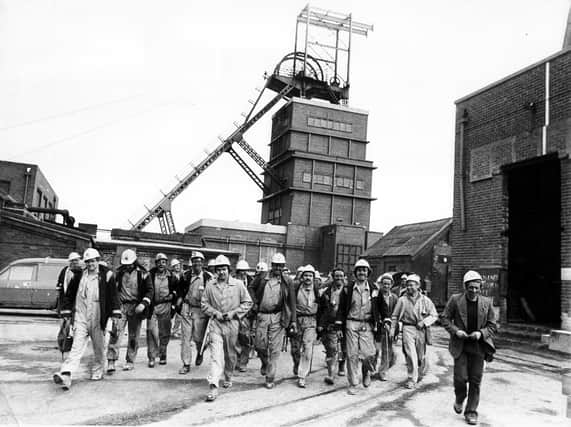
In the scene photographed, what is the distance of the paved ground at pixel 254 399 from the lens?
5.96 metres

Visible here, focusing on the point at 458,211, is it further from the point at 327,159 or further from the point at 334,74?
the point at 334,74

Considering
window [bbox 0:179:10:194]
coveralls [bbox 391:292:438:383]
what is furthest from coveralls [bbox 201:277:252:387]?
window [bbox 0:179:10:194]

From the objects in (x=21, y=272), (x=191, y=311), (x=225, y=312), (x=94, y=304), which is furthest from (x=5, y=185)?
(x=225, y=312)

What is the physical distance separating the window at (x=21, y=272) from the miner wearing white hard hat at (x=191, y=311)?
35.6ft

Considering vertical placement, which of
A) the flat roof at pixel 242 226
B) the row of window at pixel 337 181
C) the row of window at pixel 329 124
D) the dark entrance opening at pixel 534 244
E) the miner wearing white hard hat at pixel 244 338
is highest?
the row of window at pixel 329 124

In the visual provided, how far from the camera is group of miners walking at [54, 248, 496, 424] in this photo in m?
6.72

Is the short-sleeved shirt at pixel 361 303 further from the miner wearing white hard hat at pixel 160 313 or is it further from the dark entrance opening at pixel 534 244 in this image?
the dark entrance opening at pixel 534 244

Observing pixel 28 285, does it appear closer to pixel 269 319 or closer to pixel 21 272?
pixel 21 272

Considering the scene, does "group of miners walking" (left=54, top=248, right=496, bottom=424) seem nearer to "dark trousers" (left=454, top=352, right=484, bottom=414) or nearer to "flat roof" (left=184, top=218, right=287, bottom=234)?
"dark trousers" (left=454, top=352, right=484, bottom=414)

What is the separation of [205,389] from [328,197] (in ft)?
121

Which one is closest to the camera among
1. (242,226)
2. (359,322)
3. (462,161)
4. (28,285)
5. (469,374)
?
(469,374)

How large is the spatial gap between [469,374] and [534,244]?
30.7 feet

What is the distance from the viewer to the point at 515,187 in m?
14.2

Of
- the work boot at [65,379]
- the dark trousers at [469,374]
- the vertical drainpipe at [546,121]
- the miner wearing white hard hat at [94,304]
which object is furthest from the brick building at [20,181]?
the dark trousers at [469,374]
